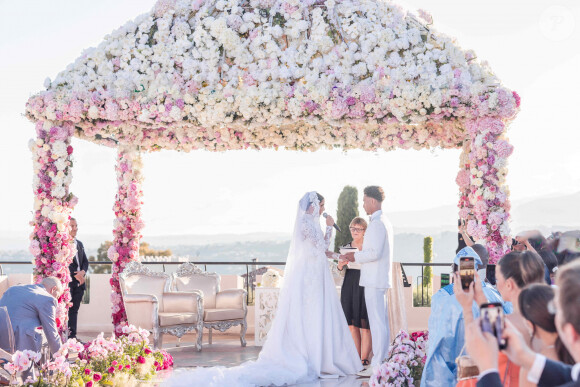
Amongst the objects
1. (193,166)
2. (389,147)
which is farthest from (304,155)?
(193,166)

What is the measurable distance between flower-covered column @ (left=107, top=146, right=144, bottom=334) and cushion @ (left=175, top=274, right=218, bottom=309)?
2.79 ft

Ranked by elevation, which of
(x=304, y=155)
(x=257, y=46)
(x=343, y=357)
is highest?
(x=257, y=46)

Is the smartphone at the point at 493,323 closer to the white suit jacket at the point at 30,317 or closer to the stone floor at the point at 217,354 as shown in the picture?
the white suit jacket at the point at 30,317

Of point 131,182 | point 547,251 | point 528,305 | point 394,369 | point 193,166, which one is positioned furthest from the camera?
point 193,166

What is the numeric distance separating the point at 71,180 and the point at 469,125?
473cm

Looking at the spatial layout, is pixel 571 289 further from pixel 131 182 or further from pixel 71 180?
pixel 131 182

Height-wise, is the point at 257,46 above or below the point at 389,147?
Answer: above

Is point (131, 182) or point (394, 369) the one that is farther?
point (131, 182)

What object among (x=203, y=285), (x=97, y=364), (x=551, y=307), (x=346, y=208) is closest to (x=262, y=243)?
(x=346, y=208)

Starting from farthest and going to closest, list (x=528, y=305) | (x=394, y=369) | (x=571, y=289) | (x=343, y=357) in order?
1. (x=343, y=357)
2. (x=394, y=369)
3. (x=528, y=305)
4. (x=571, y=289)

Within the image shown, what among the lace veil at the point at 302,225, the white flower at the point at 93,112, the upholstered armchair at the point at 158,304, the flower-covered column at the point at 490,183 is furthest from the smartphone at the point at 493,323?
the upholstered armchair at the point at 158,304

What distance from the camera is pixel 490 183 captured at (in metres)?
7.65

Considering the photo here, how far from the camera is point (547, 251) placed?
5.96 meters

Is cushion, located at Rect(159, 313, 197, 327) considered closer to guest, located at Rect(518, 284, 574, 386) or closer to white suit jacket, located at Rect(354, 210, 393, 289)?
white suit jacket, located at Rect(354, 210, 393, 289)
